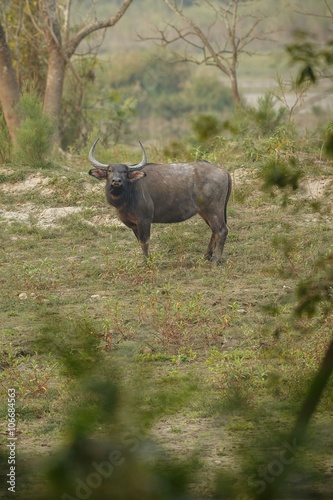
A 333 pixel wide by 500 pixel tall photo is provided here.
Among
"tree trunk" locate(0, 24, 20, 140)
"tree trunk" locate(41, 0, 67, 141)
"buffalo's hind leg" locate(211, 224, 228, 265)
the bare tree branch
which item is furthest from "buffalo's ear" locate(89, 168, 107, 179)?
the bare tree branch

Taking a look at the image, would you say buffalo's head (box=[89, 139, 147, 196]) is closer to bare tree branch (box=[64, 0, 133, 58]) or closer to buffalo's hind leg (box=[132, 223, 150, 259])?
buffalo's hind leg (box=[132, 223, 150, 259])

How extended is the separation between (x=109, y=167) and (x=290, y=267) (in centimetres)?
181

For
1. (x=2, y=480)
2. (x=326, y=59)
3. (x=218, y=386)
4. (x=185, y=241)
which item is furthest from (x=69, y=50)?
(x=326, y=59)

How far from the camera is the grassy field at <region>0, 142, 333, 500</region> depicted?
2137mm

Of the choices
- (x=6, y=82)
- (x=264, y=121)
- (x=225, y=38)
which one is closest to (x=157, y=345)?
(x=264, y=121)

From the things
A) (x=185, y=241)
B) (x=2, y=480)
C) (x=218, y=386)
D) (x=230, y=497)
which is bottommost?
(x=185, y=241)

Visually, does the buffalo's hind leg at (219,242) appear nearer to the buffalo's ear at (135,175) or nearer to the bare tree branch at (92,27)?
the buffalo's ear at (135,175)

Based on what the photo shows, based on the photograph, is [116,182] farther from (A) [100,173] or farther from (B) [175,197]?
(B) [175,197]

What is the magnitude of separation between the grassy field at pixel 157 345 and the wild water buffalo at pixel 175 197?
0.25m

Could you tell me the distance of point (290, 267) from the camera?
8.70 m

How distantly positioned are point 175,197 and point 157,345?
281cm

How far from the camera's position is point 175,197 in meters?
9.45

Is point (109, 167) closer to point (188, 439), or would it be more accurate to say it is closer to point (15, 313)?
point (15, 313)

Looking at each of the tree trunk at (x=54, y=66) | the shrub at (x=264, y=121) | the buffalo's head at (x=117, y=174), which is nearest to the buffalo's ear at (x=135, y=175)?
the buffalo's head at (x=117, y=174)
